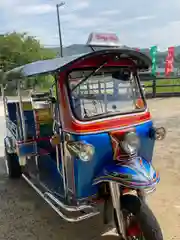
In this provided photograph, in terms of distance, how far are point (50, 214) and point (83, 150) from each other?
4.61 ft

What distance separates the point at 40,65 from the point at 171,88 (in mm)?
13194

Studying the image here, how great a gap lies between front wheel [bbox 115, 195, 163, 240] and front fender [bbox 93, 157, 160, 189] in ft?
0.63

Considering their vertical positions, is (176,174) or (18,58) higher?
(18,58)

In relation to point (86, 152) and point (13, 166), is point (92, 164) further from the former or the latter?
point (13, 166)

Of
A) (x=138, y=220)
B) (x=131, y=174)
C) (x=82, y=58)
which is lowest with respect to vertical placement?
(x=138, y=220)

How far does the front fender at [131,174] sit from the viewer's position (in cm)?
283

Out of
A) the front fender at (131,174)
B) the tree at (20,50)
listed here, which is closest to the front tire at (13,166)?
the front fender at (131,174)

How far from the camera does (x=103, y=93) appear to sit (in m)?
3.49

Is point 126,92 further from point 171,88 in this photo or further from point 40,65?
point 171,88

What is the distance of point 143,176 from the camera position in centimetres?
288

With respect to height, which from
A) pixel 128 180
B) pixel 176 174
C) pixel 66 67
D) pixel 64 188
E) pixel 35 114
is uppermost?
pixel 66 67

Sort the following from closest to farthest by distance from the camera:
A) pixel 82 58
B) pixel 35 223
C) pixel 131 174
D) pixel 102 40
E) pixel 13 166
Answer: pixel 131 174 → pixel 82 58 → pixel 102 40 → pixel 35 223 → pixel 13 166

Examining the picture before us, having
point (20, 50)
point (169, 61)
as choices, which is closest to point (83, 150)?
point (169, 61)

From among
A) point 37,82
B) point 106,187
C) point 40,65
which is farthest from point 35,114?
point 106,187
